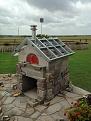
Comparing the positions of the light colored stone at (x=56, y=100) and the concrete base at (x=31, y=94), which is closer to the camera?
the light colored stone at (x=56, y=100)

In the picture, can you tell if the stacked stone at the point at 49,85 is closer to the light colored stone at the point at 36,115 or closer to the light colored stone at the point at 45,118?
the light colored stone at the point at 36,115

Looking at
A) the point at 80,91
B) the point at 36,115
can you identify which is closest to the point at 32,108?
the point at 36,115

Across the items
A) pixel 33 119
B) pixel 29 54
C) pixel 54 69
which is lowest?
pixel 33 119

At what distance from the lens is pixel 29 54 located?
10.2m

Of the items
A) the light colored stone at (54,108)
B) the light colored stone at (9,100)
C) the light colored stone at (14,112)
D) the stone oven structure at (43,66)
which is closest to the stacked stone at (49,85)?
the stone oven structure at (43,66)

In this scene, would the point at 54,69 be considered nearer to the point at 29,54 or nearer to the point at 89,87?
the point at 29,54

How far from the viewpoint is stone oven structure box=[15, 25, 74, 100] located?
9562 millimetres

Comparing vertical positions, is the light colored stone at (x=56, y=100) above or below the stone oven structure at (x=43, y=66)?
below

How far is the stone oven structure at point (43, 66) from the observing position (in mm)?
9562

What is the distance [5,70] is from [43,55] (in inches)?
336

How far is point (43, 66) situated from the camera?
9531 mm

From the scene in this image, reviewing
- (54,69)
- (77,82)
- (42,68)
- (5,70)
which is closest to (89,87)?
(77,82)

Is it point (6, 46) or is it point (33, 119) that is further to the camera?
point (6, 46)

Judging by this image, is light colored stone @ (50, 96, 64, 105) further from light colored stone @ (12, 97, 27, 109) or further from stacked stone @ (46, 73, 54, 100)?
light colored stone @ (12, 97, 27, 109)
